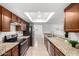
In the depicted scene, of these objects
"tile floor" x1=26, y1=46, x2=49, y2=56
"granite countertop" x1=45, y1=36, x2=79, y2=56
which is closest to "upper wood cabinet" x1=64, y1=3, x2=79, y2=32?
"granite countertop" x1=45, y1=36, x2=79, y2=56

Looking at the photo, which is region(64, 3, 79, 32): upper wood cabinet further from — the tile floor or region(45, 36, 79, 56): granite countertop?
the tile floor

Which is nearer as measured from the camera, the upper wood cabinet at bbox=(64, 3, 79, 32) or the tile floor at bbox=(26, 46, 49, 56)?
the upper wood cabinet at bbox=(64, 3, 79, 32)

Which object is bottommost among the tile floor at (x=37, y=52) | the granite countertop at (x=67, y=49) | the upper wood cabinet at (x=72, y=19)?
the tile floor at (x=37, y=52)

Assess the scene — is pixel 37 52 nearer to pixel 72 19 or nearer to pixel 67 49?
pixel 67 49

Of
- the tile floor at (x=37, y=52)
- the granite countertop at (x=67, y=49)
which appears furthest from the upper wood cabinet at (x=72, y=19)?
the tile floor at (x=37, y=52)

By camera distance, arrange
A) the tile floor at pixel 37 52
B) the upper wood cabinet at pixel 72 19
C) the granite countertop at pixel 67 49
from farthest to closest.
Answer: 1. the tile floor at pixel 37 52
2. the upper wood cabinet at pixel 72 19
3. the granite countertop at pixel 67 49

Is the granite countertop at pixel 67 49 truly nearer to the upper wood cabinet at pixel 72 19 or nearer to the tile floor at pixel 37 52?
the upper wood cabinet at pixel 72 19

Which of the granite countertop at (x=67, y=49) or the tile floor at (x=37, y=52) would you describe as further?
the tile floor at (x=37, y=52)

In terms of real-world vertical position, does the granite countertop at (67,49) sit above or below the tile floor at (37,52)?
above

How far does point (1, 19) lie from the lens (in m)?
3.04

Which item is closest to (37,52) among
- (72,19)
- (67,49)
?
(67,49)

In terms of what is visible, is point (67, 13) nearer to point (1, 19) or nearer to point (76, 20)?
point (76, 20)

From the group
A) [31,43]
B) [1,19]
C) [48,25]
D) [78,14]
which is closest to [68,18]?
[78,14]

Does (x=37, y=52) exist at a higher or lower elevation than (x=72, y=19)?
lower
